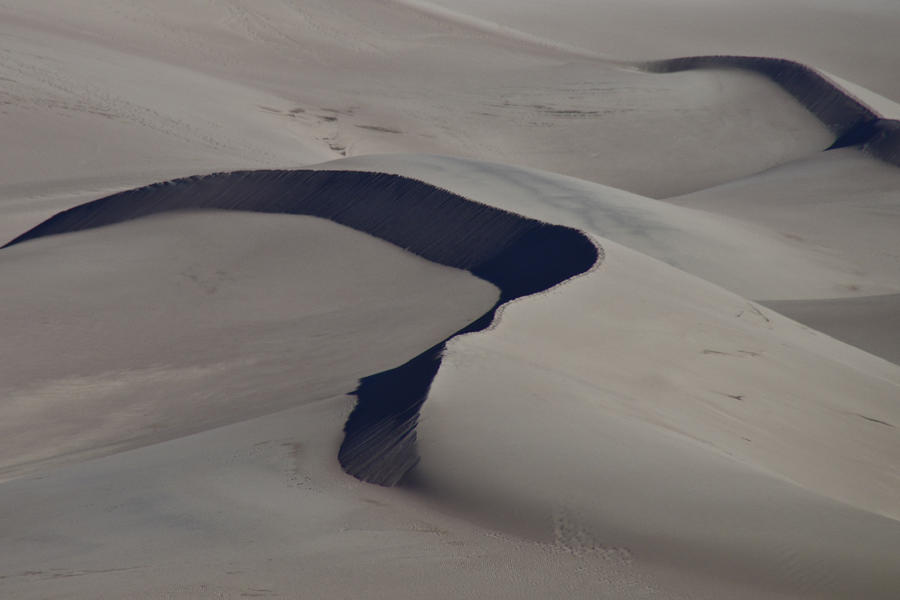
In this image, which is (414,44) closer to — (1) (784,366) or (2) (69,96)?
(2) (69,96)

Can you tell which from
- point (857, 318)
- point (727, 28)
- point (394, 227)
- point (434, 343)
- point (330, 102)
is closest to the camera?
point (434, 343)

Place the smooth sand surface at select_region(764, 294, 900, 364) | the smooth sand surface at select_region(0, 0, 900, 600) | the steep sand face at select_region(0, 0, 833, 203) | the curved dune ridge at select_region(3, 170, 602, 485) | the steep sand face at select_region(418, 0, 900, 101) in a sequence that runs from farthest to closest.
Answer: the steep sand face at select_region(418, 0, 900, 101)
the steep sand face at select_region(0, 0, 833, 203)
the smooth sand surface at select_region(764, 294, 900, 364)
the curved dune ridge at select_region(3, 170, 602, 485)
the smooth sand surface at select_region(0, 0, 900, 600)

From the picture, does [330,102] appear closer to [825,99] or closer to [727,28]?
[825,99]

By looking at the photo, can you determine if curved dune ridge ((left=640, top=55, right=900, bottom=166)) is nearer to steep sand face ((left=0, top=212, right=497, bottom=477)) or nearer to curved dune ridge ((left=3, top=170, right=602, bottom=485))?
curved dune ridge ((left=3, top=170, right=602, bottom=485))

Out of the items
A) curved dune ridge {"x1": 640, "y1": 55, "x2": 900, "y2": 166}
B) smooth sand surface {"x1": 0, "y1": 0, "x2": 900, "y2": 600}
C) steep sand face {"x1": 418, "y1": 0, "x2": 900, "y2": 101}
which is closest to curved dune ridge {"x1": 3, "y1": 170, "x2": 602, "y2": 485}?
smooth sand surface {"x1": 0, "y1": 0, "x2": 900, "y2": 600}

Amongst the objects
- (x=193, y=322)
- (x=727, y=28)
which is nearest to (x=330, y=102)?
(x=193, y=322)

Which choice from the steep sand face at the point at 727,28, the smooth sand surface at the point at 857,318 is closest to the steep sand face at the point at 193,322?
the smooth sand surface at the point at 857,318

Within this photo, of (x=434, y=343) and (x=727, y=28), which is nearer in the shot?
(x=434, y=343)
